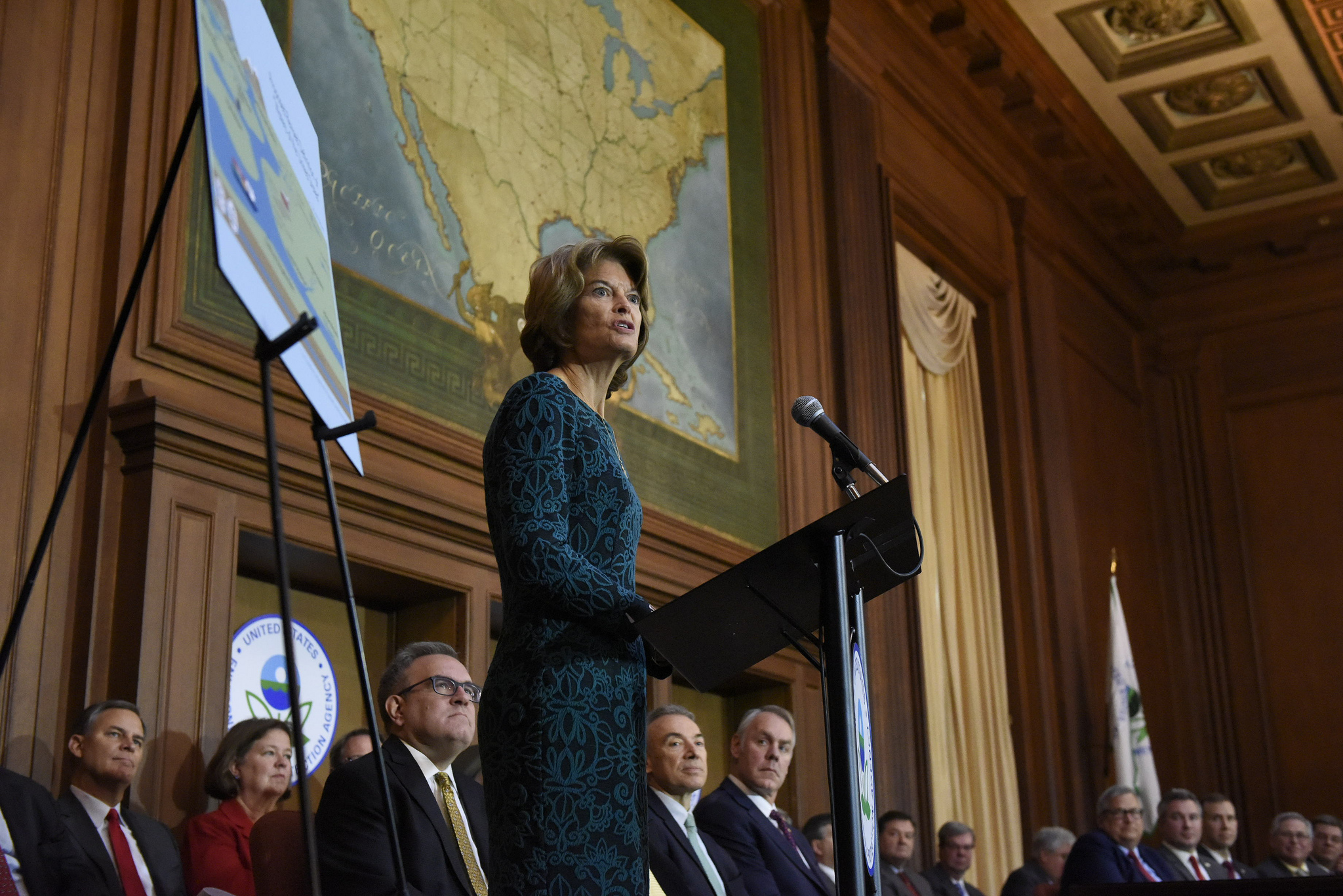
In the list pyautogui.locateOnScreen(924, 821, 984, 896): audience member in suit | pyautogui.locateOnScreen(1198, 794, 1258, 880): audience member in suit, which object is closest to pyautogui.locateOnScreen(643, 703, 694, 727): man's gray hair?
pyautogui.locateOnScreen(924, 821, 984, 896): audience member in suit

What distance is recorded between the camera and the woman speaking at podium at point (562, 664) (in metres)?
Result: 2.11

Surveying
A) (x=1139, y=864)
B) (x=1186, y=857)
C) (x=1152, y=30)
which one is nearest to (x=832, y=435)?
(x=1139, y=864)

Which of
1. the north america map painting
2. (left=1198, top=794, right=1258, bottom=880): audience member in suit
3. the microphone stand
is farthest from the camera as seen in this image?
(left=1198, top=794, right=1258, bottom=880): audience member in suit

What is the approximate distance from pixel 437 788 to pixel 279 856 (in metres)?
0.57

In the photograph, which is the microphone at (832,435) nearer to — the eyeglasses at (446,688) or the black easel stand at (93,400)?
the black easel stand at (93,400)

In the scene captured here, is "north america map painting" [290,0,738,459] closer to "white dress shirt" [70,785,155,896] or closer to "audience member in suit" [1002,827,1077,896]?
"white dress shirt" [70,785,155,896]

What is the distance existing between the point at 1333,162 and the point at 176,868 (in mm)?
11520

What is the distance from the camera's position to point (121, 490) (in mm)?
4426

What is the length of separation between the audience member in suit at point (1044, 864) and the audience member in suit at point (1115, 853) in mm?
303

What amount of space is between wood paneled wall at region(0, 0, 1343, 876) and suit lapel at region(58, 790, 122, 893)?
0.98 feet

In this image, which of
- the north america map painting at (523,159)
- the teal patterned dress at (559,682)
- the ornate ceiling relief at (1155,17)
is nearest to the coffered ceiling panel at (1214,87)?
the ornate ceiling relief at (1155,17)

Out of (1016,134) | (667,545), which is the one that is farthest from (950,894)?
(1016,134)

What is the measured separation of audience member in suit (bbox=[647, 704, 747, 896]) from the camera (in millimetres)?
4566

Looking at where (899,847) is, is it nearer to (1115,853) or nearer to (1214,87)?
(1115,853)
